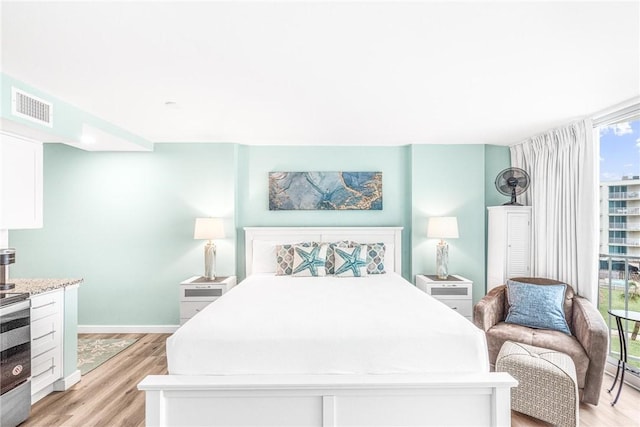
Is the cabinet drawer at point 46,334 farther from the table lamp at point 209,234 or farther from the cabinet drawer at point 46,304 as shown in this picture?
the table lamp at point 209,234

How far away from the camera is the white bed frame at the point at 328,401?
1.87 meters

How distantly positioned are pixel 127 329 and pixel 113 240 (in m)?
1.16

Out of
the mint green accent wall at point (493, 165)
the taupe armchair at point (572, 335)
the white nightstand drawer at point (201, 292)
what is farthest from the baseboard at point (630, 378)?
the white nightstand drawer at point (201, 292)

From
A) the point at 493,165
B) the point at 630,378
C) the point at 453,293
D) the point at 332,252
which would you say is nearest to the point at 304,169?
the point at 332,252

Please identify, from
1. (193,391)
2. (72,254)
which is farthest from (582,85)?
(72,254)

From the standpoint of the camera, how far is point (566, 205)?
3523mm

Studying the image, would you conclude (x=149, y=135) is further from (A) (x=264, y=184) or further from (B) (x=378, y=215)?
(B) (x=378, y=215)

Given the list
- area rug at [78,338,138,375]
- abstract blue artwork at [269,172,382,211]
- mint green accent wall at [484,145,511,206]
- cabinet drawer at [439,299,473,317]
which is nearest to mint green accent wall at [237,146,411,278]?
abstract blue artwork at [269,172,382,211]

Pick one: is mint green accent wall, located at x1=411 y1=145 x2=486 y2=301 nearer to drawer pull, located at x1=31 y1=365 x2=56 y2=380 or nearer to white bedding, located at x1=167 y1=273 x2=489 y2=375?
white bedding, located at x1=167 y1=273 x2=489 y2=375

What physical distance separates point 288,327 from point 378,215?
2755 mm

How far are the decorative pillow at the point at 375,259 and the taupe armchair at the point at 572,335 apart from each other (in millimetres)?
1182

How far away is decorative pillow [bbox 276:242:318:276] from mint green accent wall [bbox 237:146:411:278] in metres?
0.49

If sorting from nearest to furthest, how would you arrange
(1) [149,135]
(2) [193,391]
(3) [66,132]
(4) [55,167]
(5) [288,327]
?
(2) [193,391] → (5) [288,327] → (3) [66,132] → (1) [149,135] → (4) [55,167]

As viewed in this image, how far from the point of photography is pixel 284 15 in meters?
1.62
